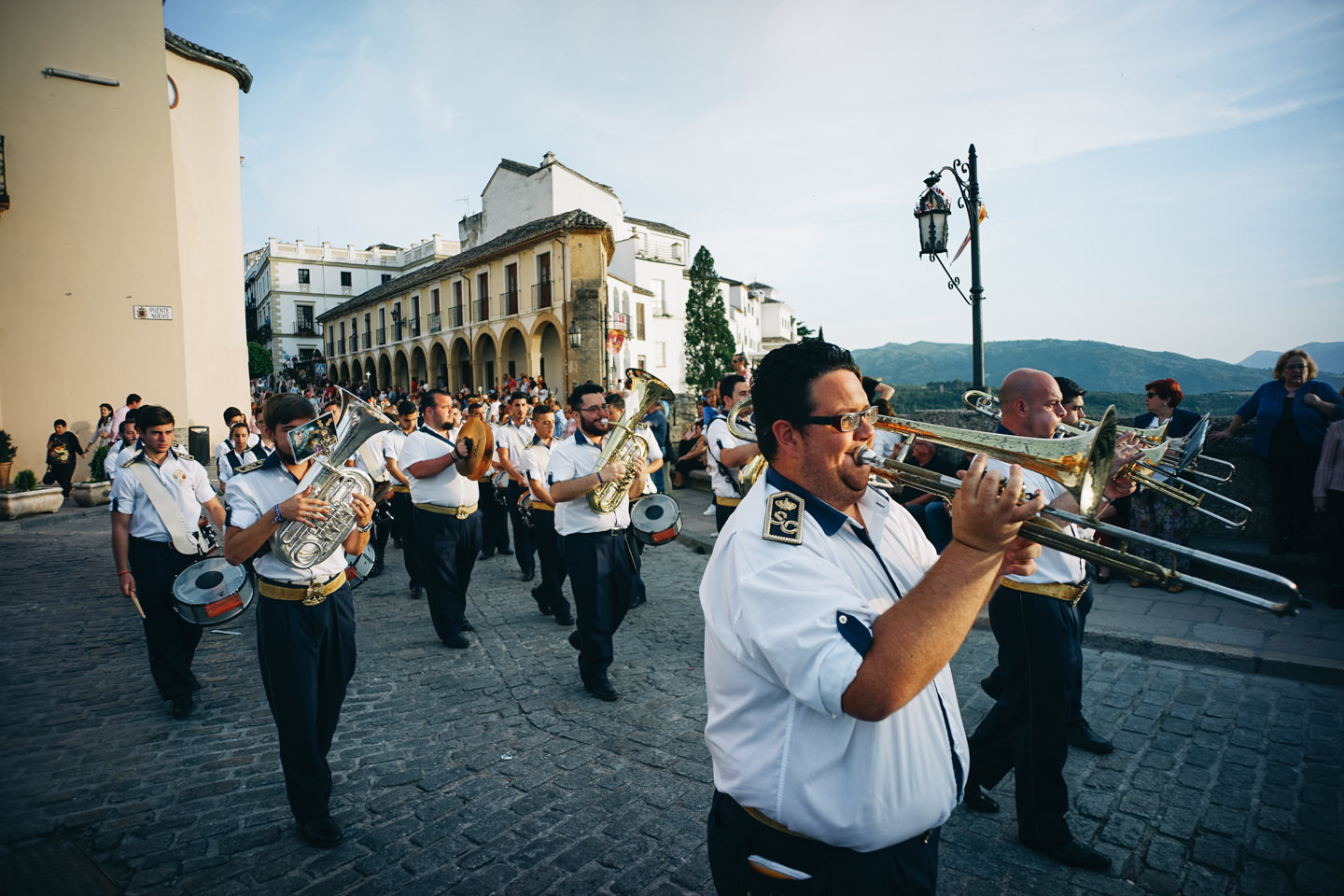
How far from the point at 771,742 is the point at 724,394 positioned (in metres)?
5.79

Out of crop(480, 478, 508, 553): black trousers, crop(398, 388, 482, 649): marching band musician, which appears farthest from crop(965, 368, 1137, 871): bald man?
crop(480, 478, 508, 553): black trousers

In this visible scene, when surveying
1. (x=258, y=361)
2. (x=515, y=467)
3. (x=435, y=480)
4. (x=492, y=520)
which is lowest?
(x=492, y=520)

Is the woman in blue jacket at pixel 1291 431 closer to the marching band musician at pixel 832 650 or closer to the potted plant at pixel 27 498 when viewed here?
the marching band musician at pixel 832 650

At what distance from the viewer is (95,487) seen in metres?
14.3

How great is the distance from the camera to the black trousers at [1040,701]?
10.9 ft

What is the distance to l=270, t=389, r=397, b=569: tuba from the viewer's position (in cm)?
362

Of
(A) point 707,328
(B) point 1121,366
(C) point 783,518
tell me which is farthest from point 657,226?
(C) point 783,518

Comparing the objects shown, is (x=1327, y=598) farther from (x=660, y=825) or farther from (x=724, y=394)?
(x=660, y=825)

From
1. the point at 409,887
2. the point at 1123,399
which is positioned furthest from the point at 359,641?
the point at 1123,399

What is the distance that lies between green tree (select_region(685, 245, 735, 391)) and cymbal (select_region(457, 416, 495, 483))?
4398cm

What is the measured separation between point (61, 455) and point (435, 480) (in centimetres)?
1429

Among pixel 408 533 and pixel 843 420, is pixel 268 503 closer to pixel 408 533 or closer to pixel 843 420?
pixel 843 420

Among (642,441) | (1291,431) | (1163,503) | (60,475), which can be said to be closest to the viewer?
(642,441)

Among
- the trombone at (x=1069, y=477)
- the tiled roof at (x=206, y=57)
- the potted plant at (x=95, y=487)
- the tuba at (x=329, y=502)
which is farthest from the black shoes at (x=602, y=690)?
the tiled roof at (x=206, y=57)
